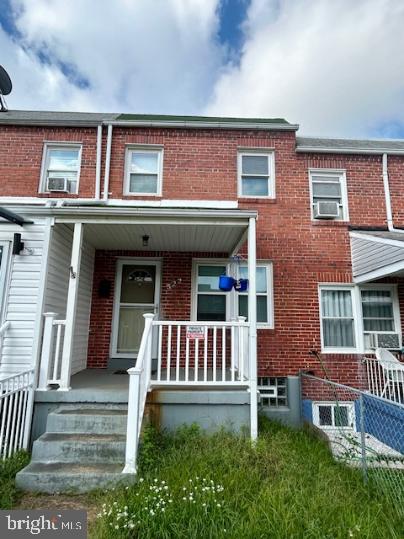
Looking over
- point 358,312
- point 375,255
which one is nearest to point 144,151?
point 375,255

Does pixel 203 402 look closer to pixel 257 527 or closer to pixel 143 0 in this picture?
pixel 257 527

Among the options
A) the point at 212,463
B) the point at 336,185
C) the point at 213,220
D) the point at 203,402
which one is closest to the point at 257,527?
the point at 212,463

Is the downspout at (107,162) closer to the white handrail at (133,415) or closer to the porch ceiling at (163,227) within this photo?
the porch ceiling at (163,227)

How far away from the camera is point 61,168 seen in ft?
23.6

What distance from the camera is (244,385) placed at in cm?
458

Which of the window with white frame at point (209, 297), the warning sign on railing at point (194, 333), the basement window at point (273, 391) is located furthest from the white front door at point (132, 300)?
the basement window at point (273, 391)

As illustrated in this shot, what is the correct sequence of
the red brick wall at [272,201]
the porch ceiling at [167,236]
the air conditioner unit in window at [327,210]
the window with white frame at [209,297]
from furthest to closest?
the air conditioner unit in window at [327,210], the window with white frame at [209,297], the red brick wall at [272,201], the porch ceiling at [167,236]

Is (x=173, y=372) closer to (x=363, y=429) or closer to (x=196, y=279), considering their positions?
(x=196, y=279)

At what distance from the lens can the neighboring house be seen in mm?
5477

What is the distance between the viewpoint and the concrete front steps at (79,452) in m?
3.26

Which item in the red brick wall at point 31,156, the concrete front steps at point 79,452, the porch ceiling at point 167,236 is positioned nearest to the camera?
the concrete front steps at point 79,452

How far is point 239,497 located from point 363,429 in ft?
5.64

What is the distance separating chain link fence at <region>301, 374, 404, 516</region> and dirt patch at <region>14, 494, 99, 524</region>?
293 cm

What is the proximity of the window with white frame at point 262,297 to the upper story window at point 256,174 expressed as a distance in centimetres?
175
